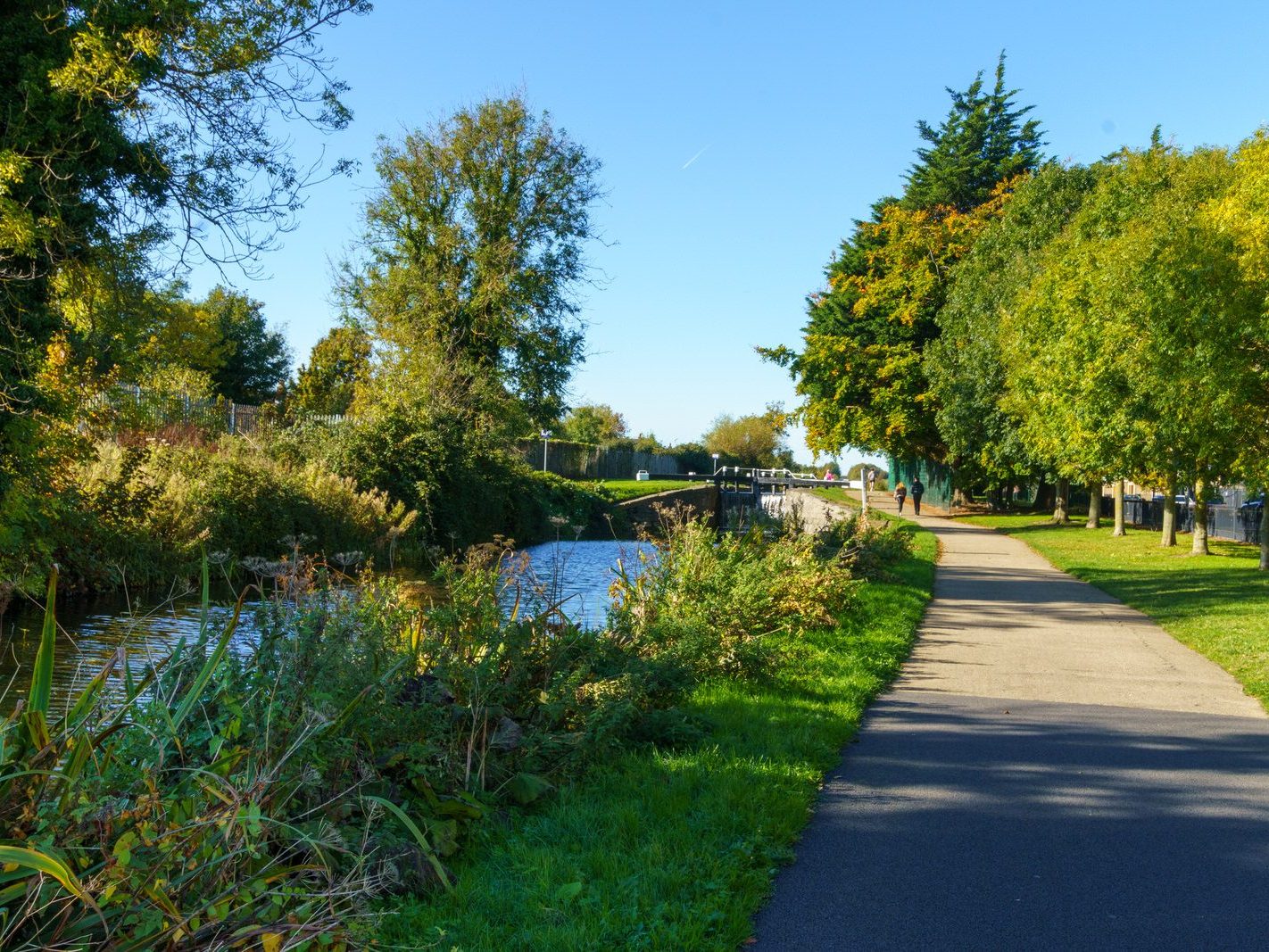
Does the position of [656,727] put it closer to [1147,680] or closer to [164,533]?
[1147,680]

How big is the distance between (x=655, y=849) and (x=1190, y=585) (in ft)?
58.9

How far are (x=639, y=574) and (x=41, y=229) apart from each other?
264 inches

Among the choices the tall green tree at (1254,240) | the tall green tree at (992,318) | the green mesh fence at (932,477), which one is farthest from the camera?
the green mesh fence at (932,477)

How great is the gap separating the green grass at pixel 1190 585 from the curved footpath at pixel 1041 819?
5.03ft

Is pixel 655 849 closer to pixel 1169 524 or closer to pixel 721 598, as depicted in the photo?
pixel 721 598

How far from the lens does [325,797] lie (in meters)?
4.62

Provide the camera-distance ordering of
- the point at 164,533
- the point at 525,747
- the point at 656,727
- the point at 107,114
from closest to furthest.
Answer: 1. the point at 525,747
2. the point at 656,727
3. the point at 107,114
4. the point at 164,533

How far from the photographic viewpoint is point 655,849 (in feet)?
16.4

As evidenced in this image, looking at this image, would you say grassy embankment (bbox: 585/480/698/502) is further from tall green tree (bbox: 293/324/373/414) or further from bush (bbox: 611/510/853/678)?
bush (bbox: 611/510/853/678)

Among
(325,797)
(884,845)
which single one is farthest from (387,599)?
(884,845)

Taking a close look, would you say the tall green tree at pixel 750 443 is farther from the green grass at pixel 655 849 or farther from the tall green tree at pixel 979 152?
the green grass at pixel 655 849

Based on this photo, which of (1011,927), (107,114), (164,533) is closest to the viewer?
(1011,927)

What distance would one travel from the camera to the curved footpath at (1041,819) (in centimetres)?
446

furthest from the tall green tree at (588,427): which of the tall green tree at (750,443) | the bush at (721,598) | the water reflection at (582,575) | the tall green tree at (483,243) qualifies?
the bush at (721,598)
